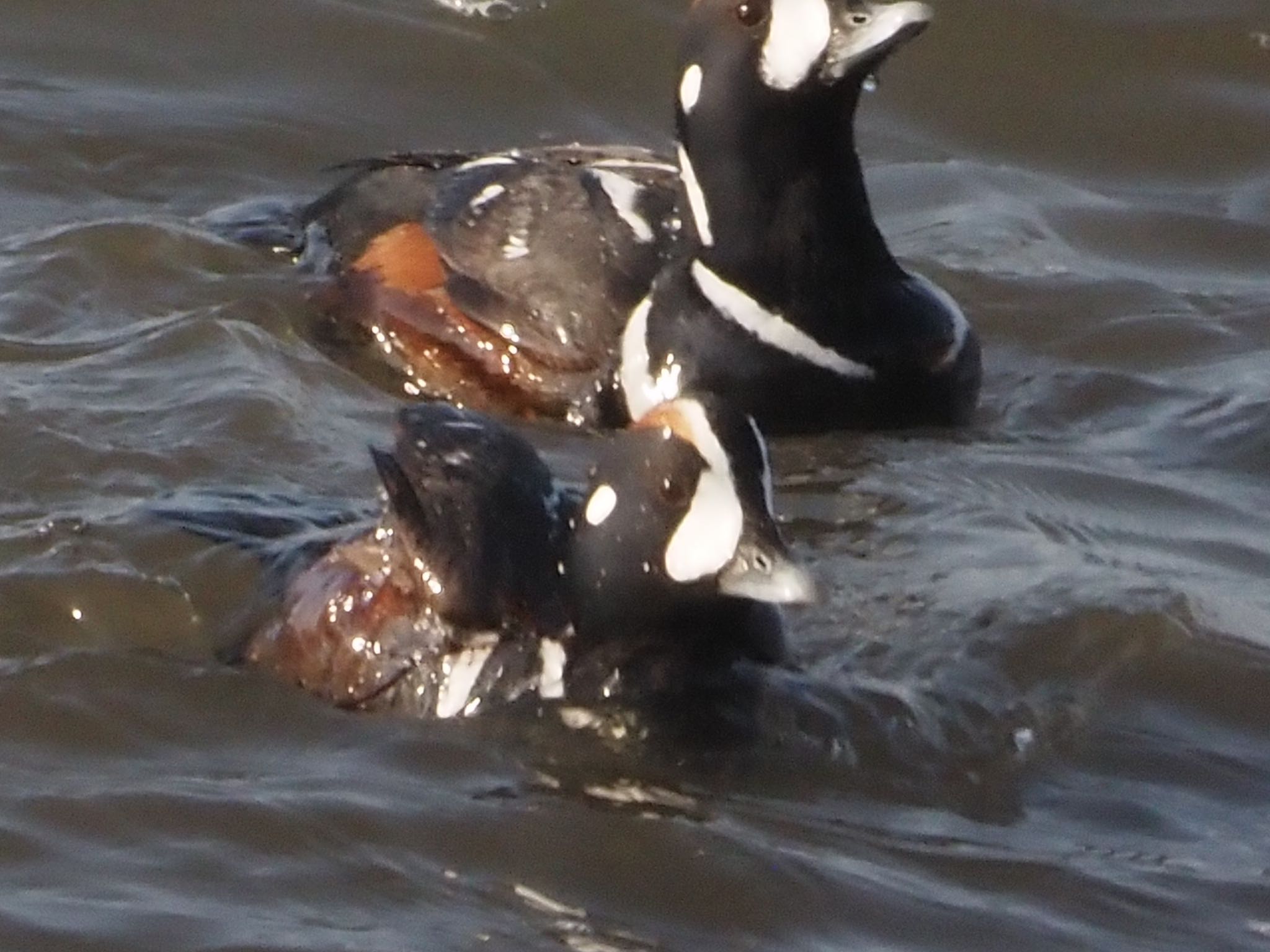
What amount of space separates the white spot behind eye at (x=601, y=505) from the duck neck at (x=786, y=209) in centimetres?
228

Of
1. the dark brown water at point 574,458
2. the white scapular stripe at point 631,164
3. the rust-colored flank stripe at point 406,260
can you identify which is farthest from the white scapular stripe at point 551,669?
the white scapular stripe at point 631,164

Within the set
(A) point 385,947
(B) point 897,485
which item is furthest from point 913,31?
(A) point 385,947

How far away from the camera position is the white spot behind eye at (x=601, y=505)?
21.1 feet

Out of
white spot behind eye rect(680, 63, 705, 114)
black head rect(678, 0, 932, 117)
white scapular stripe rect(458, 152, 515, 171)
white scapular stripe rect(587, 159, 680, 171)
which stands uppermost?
black head rect(678, 0, 932, 117)

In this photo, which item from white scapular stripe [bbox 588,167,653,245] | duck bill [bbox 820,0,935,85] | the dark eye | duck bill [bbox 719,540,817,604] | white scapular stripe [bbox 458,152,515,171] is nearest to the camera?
duck bill [bbox 719,540,817,604]

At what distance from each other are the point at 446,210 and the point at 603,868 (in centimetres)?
370

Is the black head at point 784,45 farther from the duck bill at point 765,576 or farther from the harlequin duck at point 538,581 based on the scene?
the duck bill at point 765,576

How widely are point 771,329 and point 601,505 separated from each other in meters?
2.31

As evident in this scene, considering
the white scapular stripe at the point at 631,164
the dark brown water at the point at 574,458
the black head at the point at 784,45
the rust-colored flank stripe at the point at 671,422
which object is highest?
the black head at the point at 784,45

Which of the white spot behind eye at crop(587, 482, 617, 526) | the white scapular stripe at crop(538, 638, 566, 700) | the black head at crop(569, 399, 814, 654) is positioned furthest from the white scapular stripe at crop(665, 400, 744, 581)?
the white scapular stripe at crop(538, 638, 566, 700)

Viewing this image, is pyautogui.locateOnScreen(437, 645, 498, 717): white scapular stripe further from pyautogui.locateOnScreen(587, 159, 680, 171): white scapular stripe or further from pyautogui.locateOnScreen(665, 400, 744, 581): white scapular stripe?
pyautogui.locateOnScreen(587, 159, 680, 171): white scapular stripe

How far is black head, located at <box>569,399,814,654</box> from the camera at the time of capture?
625cm

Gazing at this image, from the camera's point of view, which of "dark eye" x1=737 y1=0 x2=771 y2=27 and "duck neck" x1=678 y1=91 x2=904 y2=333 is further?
"duck neck" x1=678 y1=91 x2=904 y2=333

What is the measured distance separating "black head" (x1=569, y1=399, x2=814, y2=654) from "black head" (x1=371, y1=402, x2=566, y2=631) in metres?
0.11
